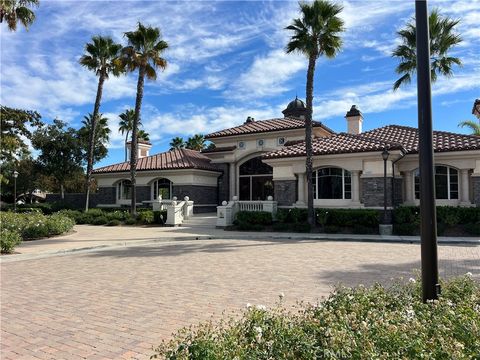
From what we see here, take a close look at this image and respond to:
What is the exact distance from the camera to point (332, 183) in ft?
76.1

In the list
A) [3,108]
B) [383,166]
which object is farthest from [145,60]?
[383,166]

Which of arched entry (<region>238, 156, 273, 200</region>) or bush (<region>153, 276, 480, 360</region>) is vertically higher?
arched entry (<region>238, 156, 273, 200</region>)

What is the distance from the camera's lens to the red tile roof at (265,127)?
2979cm

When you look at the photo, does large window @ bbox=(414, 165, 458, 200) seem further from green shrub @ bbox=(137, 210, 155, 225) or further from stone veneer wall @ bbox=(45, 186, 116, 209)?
stone veneer wall @ bbox=(45, 186, 116, 209)

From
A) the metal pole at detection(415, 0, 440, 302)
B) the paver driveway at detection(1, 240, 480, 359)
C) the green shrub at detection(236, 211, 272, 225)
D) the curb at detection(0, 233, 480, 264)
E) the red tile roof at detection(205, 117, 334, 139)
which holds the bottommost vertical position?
the paver driveway at detection(1, 240, 480, 359)

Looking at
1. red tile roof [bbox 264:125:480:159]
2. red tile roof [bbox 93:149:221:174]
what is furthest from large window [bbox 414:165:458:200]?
red tile roof [bbox 93:149:221:174]

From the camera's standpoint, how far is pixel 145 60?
26.4 meters

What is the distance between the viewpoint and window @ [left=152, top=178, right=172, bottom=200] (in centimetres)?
3200

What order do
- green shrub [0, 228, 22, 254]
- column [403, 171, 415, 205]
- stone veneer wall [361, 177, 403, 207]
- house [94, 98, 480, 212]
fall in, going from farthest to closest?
column [403, 171, 415, 205] → house [94, 98, 480, 212] → stone veneer wall [361, 177, 403, 207] → green shrub [0, 228, 22, 254]

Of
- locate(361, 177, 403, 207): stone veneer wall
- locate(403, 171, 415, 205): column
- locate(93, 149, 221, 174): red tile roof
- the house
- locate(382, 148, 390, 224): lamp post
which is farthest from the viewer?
locate(93, 149, 221, 174): red tile roof

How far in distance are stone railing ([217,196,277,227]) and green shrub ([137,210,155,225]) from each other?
5.30 m

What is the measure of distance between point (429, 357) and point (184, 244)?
1443cm

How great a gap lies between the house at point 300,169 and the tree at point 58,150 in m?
6.41

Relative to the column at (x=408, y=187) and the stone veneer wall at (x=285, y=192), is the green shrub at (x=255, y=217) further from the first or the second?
the column at (x=408, y=187)
